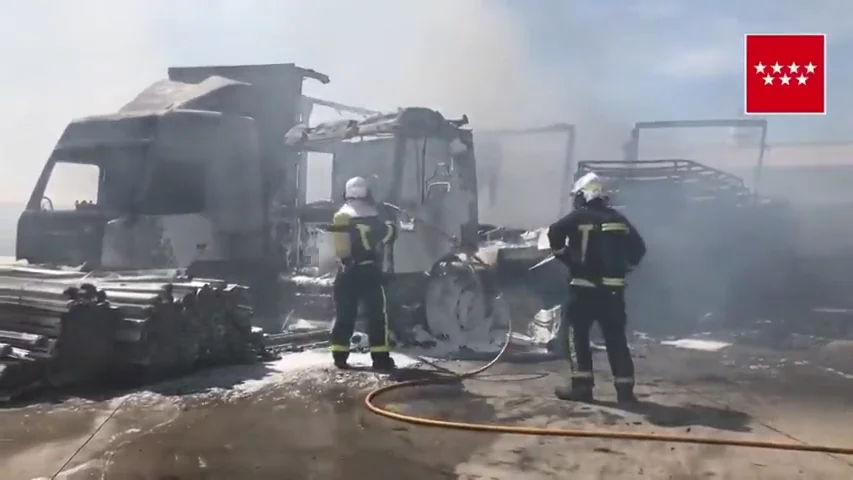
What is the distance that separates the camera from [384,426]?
4.59 m

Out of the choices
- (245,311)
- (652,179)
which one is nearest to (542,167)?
(652,179)

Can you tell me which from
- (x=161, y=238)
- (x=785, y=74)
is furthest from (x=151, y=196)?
(x=785, y=74)

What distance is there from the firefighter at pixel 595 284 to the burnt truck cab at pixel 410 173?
6.61ft

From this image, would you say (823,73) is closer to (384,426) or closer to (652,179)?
(652,179)

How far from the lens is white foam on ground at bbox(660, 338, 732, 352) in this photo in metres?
8.04

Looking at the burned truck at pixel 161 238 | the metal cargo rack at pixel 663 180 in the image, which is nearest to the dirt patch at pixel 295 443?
the burned truck at pixel 161 238

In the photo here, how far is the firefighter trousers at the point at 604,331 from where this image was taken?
17.8 feet

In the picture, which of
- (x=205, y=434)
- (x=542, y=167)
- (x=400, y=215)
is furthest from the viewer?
(x=542, y=167)

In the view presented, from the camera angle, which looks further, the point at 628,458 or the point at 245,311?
the point at 245,311

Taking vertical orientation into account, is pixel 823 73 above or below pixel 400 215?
above

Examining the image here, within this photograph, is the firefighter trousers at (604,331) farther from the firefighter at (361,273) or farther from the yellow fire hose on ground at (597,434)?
the firefighter at (361,273)

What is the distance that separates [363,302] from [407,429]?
2194 mm

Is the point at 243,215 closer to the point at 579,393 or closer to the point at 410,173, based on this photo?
the point at 410,173

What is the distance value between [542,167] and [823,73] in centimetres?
376
